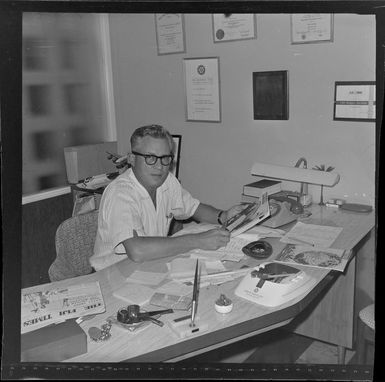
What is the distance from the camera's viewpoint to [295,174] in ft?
4.95

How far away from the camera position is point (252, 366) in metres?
0.94

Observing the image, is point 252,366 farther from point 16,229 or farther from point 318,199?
point 318,199

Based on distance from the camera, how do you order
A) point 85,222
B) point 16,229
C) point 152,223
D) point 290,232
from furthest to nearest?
point 290,232
point 152,223
point 85,222
point 16,229

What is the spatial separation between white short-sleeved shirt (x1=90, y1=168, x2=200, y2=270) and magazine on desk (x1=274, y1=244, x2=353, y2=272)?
12.3 inches

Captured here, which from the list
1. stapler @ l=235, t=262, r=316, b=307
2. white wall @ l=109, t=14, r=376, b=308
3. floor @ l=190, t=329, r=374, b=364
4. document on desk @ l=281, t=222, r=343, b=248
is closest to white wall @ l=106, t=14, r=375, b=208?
white wall @ l=109, t=14, r=376, b=308

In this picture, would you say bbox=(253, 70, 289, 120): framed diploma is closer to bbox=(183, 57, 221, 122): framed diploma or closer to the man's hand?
bbox=(183, 57, 221, 122): framed diploma

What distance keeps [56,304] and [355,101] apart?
0.85 meters

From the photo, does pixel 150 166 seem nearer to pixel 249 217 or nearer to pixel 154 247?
pixel 154 247

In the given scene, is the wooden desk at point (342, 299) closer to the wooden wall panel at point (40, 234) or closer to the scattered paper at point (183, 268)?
the scattered paper at point (183, 268)

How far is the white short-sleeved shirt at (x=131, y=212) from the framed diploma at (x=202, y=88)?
0.66 ft

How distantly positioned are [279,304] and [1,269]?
2.12 feet

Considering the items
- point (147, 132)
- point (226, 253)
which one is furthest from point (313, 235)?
point (147, 132)

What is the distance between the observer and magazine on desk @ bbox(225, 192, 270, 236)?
142 centimetres

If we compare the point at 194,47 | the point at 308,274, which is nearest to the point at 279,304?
the point at 308,274
